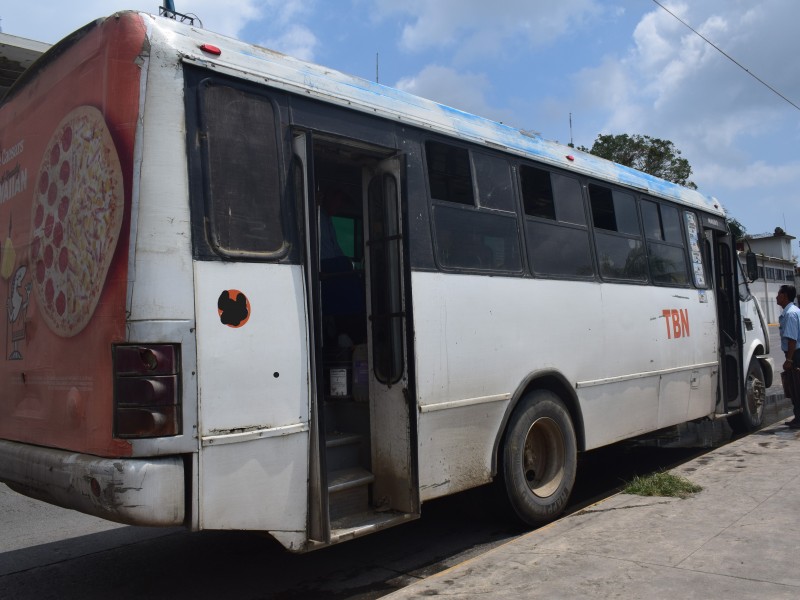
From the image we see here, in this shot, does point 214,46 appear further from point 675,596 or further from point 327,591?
point 675,596

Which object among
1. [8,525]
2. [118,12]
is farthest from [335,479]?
[8,525]

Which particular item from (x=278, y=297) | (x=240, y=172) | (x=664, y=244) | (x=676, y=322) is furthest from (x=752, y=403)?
(x=240, y=172)

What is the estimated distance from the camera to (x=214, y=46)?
388 centimetres

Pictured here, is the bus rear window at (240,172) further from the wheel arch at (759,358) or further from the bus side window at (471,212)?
the wheel arch at (759,358)

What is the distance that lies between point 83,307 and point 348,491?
1.89 meters

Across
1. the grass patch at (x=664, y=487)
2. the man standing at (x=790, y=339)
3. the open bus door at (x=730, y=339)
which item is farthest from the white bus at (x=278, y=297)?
the man standing at (x=790, y=339)

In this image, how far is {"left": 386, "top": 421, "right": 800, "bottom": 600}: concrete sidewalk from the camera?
12.8ft

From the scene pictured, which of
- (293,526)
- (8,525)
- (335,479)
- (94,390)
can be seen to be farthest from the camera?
(8,525)

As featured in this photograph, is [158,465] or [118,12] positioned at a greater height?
[118,12]

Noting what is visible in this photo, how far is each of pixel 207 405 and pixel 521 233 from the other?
10.2 ft

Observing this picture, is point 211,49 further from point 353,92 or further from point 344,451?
point 344,451

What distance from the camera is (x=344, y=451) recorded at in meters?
4.79

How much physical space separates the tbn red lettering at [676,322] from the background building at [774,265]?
155 ft

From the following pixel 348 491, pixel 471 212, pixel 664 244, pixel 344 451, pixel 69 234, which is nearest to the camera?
pixel 69 234
